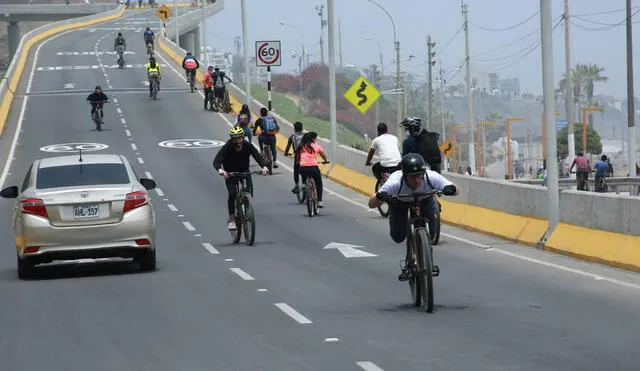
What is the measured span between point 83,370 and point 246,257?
10620mm

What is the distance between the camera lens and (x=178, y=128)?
5678 centimetres

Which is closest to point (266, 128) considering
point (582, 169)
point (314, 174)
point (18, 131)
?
point (314, 174)

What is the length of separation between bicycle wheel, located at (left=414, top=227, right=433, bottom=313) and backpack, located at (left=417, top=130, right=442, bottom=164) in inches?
371

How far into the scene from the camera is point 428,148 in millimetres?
23422

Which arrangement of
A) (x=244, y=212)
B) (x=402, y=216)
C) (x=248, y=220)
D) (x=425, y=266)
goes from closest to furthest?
(x=425, y=266), (x=402, y=216), (x=244, y=212), (x=248, y=220)

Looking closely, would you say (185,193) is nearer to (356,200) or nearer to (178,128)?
(356,200)

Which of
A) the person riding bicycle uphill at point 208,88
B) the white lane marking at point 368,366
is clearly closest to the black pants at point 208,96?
the person riding bicycle uphill at point 208,88

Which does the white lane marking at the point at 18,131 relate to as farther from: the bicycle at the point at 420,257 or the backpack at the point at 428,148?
the bicycle at the point at 420,257

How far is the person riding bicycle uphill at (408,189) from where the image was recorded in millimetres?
14070

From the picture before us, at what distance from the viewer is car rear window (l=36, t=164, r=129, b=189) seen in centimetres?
1905

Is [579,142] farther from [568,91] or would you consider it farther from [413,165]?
[413,165]

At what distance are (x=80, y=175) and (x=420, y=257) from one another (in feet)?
22.6

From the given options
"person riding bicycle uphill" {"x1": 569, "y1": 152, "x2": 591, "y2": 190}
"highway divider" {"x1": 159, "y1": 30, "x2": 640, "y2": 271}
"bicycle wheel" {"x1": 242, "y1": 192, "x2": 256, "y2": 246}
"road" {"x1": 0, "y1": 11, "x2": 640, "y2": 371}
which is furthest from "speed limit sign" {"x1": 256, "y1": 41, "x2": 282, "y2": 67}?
"bicycle wheel" {"x1": 242, "y1": 192, "x2": 256, "y2": 246}

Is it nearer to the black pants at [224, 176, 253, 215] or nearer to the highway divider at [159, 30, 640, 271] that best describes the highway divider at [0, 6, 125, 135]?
the highway divider at [159, 30, 640, 271]
